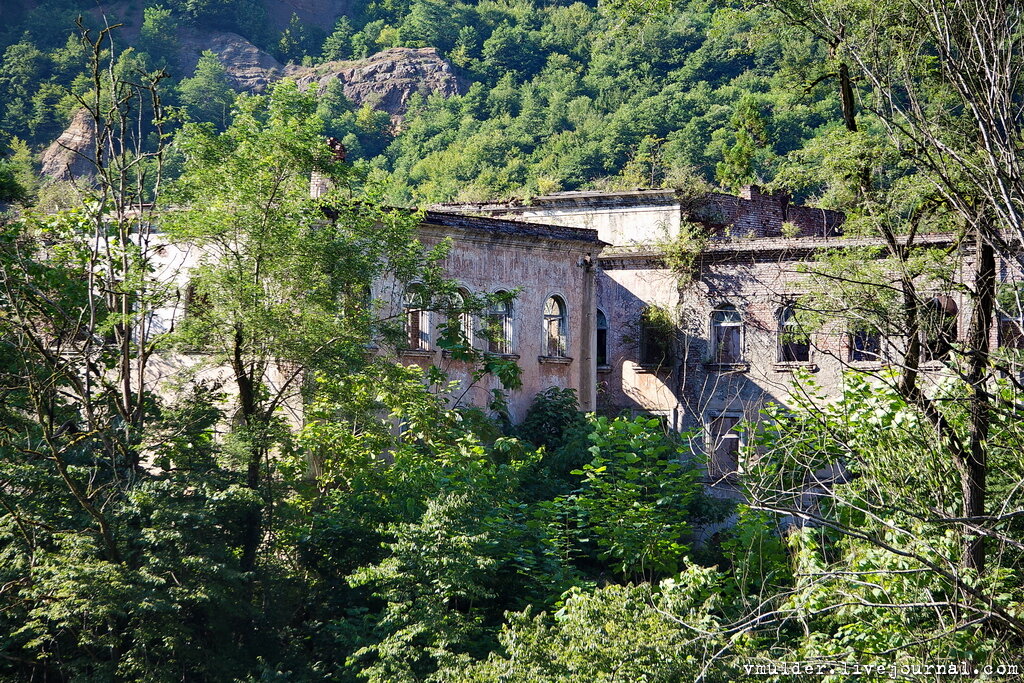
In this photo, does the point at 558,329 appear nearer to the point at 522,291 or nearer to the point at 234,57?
the point at 522,291

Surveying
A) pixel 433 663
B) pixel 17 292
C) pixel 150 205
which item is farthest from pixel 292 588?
pixel 150 205

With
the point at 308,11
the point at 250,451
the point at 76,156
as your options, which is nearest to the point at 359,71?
the point at 308,11

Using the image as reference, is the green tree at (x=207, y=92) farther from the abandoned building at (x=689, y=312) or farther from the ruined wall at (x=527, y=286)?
the ruined wall at (x=527, y=286)

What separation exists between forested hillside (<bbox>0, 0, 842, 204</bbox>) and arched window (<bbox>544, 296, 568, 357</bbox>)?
2179cm

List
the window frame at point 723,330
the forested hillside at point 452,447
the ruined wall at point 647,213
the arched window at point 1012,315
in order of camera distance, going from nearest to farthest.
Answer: the arched window at point 1012,315, the forested hillside at point 452,447, the window frame at point 723,330, the ruined wall at point 647,213

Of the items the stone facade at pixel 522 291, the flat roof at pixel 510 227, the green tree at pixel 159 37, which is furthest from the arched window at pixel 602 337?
the green tree at pixel 159 37

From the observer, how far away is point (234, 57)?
8212cm

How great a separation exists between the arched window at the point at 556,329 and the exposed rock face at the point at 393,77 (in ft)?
168

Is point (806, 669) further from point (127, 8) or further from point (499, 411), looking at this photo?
point (127, 8)

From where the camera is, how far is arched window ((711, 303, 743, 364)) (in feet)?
90.6

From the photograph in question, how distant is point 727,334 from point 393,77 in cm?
5267

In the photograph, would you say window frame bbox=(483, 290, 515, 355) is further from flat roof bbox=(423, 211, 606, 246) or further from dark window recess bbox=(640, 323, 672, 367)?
dark window recess bbox=(640, 323, 672, 367)

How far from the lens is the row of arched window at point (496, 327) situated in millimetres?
20750

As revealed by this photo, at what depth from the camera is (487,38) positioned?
8006 centimetres
